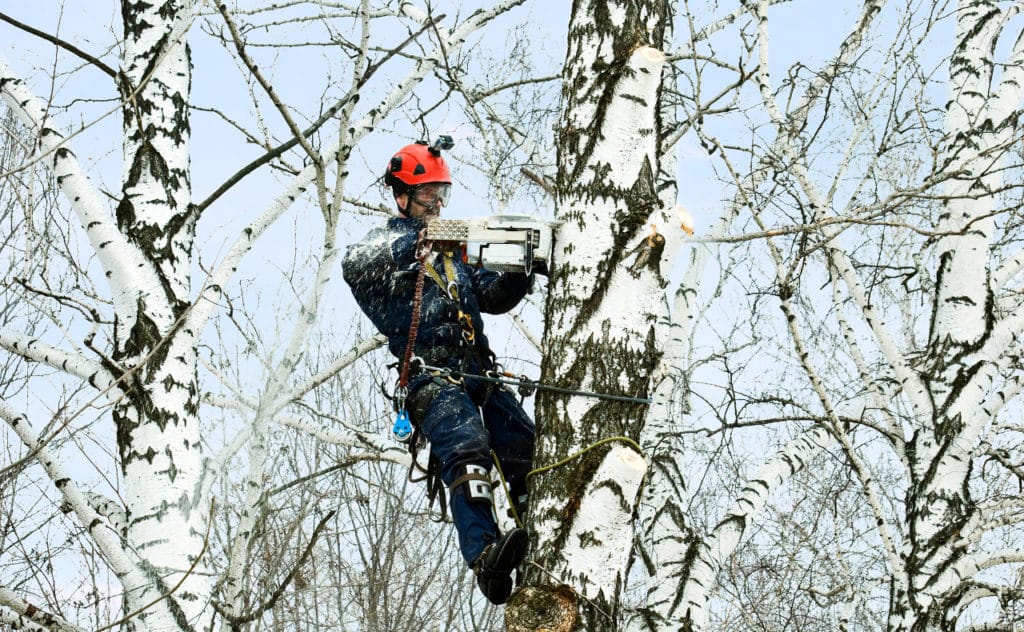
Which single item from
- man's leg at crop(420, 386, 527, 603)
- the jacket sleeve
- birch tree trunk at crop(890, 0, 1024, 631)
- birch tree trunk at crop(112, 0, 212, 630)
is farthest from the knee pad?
birch tree trunk at crop(890, 0, 1024, 631)

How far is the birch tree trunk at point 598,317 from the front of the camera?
3191 mm

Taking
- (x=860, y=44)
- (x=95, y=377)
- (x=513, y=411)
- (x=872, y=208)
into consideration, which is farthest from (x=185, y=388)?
(x=860, y=44)

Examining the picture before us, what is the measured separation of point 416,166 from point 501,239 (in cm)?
120

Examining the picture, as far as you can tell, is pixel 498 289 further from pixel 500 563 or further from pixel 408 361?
pixel 500 563

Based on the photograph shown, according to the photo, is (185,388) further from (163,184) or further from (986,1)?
(986,1)

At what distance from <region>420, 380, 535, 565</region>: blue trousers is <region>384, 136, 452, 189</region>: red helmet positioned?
0.94 metres

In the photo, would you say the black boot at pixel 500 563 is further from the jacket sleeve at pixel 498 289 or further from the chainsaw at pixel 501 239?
the jacket sleeve at pixel 498 289

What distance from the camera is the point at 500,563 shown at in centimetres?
354

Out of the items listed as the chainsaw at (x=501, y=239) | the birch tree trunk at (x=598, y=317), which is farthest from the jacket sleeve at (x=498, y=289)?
the birch tree trunk at (x=598, y=317)

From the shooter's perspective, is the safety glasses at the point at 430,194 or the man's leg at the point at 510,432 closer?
the man's leg at the point at 510,432

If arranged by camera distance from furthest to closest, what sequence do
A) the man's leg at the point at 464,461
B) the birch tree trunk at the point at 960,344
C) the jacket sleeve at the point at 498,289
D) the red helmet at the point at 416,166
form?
1. the birch tree trunk at the point at 960,344
2. the red helmet at the point at 416,166
3. the jacket sleeve at the point at 498,289
4. the man's leg at the point at 464,461

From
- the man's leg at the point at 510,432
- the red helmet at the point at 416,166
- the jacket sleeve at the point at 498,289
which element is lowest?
the man's leg at the point at 510,432

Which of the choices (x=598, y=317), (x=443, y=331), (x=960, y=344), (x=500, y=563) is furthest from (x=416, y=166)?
(x=960, y=344)

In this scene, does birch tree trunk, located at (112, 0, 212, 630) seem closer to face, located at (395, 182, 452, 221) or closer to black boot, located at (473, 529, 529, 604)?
face, located at (395, 182, 452, 221)
